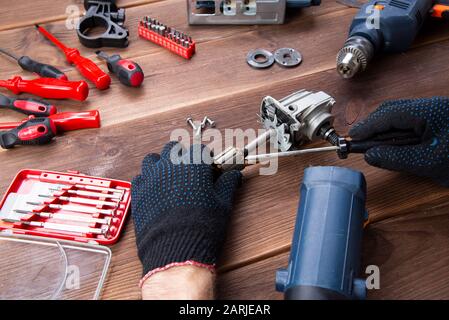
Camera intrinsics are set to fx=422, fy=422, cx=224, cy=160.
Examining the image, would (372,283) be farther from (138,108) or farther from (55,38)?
(55,38)

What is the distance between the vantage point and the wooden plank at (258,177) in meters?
0.72

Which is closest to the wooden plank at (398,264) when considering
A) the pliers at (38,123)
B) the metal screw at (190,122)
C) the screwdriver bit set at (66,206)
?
the screwdriver bit set at (66,206)

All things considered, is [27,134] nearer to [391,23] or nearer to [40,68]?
[40,68]

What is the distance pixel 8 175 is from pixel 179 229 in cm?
38

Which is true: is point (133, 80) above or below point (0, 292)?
above

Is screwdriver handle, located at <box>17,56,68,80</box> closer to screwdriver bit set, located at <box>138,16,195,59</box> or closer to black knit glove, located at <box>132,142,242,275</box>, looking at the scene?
screwdriver bit set, located at <box>138,16,195,59</box>

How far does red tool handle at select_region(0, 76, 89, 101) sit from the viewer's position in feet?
2.95

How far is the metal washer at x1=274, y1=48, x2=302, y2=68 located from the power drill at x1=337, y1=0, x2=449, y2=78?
4.1 inches

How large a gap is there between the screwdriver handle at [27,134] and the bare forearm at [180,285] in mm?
386

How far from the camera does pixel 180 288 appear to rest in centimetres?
61

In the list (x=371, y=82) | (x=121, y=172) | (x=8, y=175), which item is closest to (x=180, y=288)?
(x=121, y=172)

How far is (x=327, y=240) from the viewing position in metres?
0.58

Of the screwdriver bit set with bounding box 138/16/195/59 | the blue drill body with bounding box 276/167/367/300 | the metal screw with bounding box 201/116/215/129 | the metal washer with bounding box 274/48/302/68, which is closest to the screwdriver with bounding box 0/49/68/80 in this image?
the screwdriver bit set with bounding box 138/16/195/59

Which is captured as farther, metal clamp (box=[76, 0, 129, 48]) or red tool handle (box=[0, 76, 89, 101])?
metal clamp (box=[76, 0, 129, 48])
